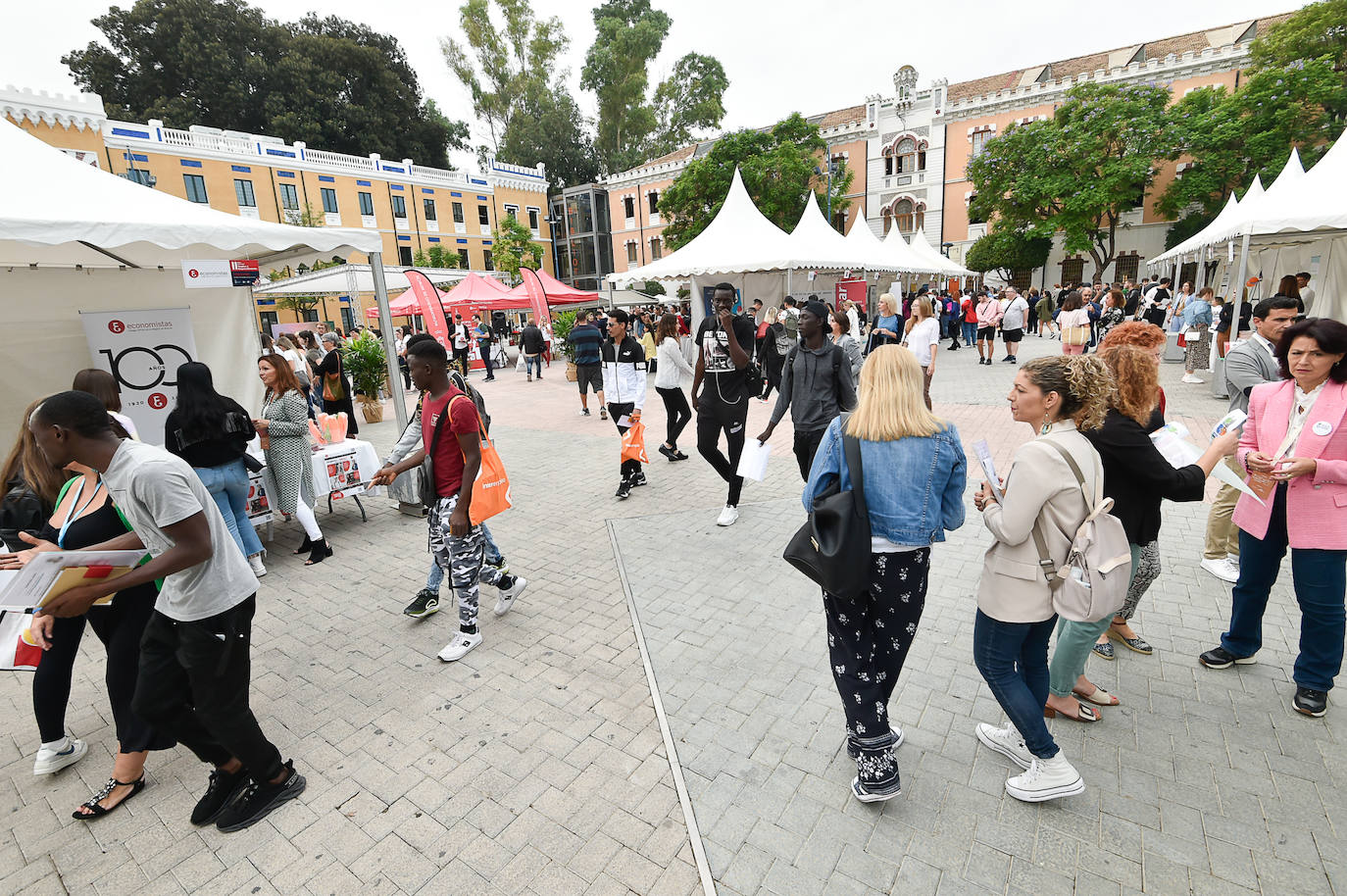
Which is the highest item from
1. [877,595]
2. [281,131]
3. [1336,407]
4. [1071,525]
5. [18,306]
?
[281,131]

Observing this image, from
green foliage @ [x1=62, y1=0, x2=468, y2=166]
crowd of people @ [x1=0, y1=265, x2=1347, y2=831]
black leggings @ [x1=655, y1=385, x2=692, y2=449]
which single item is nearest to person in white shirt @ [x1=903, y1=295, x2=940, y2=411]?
black leggings @ [x1=655, y1=385, x2=692, y2=449]

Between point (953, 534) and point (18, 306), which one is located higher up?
point (18, 306)

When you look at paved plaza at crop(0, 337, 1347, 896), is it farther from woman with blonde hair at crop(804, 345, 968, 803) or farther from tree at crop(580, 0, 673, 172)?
tree at crop(580, 0, 673, 172)

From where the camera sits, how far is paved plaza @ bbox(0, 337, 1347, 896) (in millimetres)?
2283

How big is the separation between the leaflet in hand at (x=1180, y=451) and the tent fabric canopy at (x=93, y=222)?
6.25 metres

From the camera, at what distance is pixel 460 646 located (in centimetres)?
382

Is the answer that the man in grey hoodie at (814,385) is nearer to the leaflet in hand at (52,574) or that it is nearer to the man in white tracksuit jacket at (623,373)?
the man in white tracksuit jacket at (623,373)

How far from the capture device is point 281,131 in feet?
129

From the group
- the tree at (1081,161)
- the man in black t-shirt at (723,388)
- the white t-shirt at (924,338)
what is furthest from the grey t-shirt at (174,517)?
the tree at (1081,161)

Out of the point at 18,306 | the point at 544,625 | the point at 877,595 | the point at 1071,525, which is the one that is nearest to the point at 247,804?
the point at 544,625

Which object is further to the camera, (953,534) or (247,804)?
(953,534)

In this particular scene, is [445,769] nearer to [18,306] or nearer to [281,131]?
[18,306]

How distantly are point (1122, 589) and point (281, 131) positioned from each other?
1988 inches

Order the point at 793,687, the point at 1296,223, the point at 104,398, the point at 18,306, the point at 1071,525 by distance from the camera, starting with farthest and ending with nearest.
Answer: the point at 1296,223, the point at 18,306, the point at 104,398, the point at 793,687, the point at 1071,525
